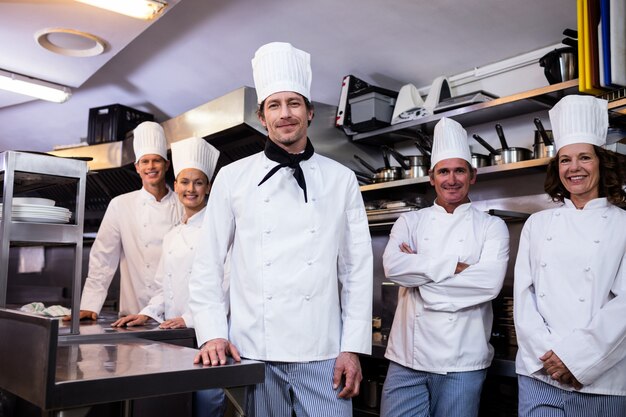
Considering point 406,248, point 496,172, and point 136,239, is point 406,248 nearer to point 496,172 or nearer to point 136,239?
point 496,172

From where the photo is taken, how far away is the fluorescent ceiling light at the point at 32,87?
4.57m

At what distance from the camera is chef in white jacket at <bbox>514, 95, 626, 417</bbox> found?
208 cm

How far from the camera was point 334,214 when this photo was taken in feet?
6.23

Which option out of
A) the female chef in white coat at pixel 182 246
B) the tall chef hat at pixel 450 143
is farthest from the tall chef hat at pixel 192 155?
the tall chef hat at pixel 450 143

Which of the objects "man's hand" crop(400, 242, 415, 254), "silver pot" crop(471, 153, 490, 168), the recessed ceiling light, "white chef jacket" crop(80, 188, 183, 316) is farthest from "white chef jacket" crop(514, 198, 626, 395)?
the recessed ceiling light

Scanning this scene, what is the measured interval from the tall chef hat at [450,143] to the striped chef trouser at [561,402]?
108cm

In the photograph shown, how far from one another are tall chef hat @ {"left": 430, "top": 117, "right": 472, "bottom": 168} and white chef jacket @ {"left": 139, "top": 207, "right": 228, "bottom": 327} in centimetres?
117

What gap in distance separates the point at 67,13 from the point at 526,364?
3.02 m

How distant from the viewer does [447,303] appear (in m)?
2.61

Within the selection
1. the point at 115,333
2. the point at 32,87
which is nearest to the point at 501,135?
the point at 115,333

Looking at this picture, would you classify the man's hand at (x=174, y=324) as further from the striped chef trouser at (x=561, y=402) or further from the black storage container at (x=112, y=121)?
the black storage container at (x=112, y=121)

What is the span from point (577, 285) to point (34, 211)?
1955 millimetres

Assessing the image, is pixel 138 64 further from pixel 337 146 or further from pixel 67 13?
pixel 337 146

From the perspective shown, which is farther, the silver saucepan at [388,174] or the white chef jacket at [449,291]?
the silver saucepan at [388,174]
